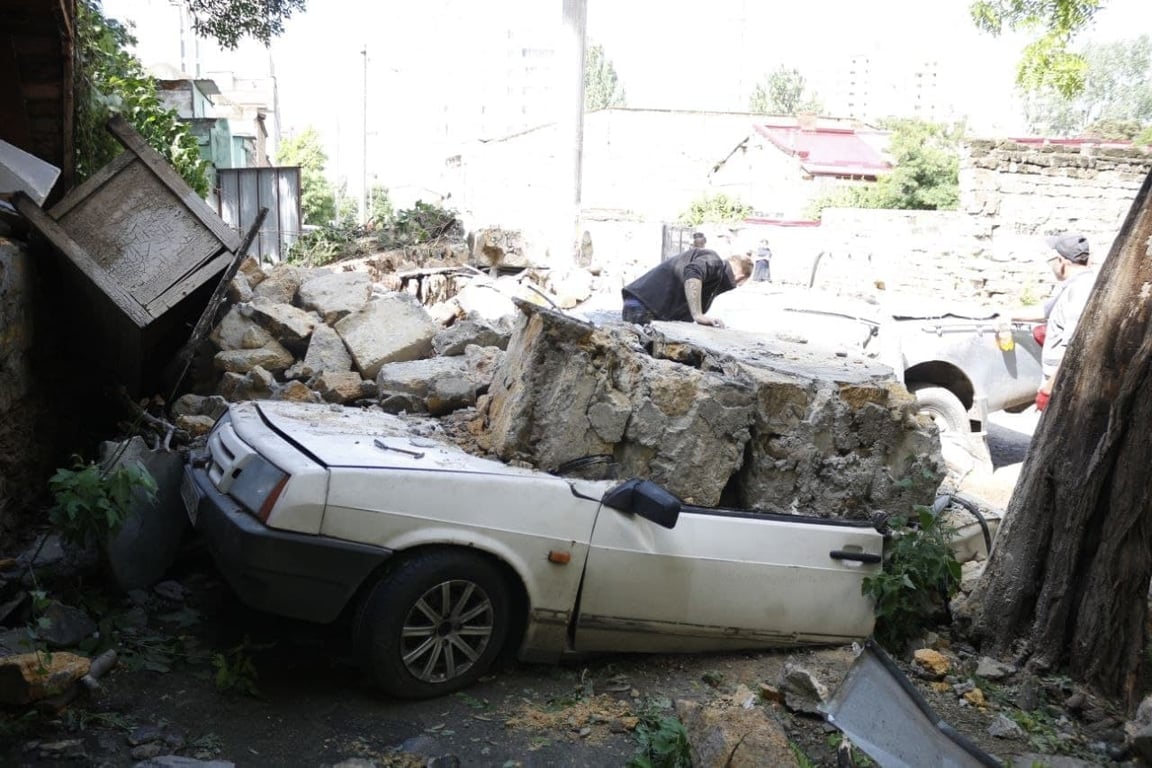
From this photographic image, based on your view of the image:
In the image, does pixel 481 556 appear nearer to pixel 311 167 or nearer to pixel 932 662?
pixel 932 662

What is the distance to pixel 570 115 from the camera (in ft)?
53.7

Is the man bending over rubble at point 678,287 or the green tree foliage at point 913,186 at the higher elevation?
the green tree foliage at point 913,186

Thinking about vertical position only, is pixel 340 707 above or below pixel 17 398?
below

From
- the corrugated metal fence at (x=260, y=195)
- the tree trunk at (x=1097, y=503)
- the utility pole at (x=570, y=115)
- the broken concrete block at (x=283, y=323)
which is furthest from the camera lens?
the corrugated metal fence at (x=260, y=195)

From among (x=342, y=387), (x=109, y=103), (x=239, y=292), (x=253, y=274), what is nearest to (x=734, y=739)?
(x=342, y=387)

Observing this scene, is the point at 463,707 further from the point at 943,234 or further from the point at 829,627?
the point at 943,234

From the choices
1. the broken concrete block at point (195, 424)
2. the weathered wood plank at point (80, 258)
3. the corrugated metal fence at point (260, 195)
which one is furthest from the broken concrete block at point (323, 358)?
the corrugated metal fence at point (260, 195)

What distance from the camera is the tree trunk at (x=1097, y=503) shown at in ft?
14.0

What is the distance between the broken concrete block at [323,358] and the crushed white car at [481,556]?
1904mm

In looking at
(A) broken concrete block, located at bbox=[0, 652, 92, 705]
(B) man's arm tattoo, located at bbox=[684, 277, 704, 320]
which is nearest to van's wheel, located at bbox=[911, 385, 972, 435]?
(B) man's arm tattoo, located at bbox=[684, 277, 704, 320]

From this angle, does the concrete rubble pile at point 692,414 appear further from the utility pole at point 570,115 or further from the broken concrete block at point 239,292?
the utility pole at point 570,115

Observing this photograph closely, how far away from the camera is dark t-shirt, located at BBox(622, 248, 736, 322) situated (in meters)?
7.11

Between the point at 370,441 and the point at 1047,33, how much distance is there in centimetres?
748

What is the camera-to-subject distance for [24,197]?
5598 millimetres
